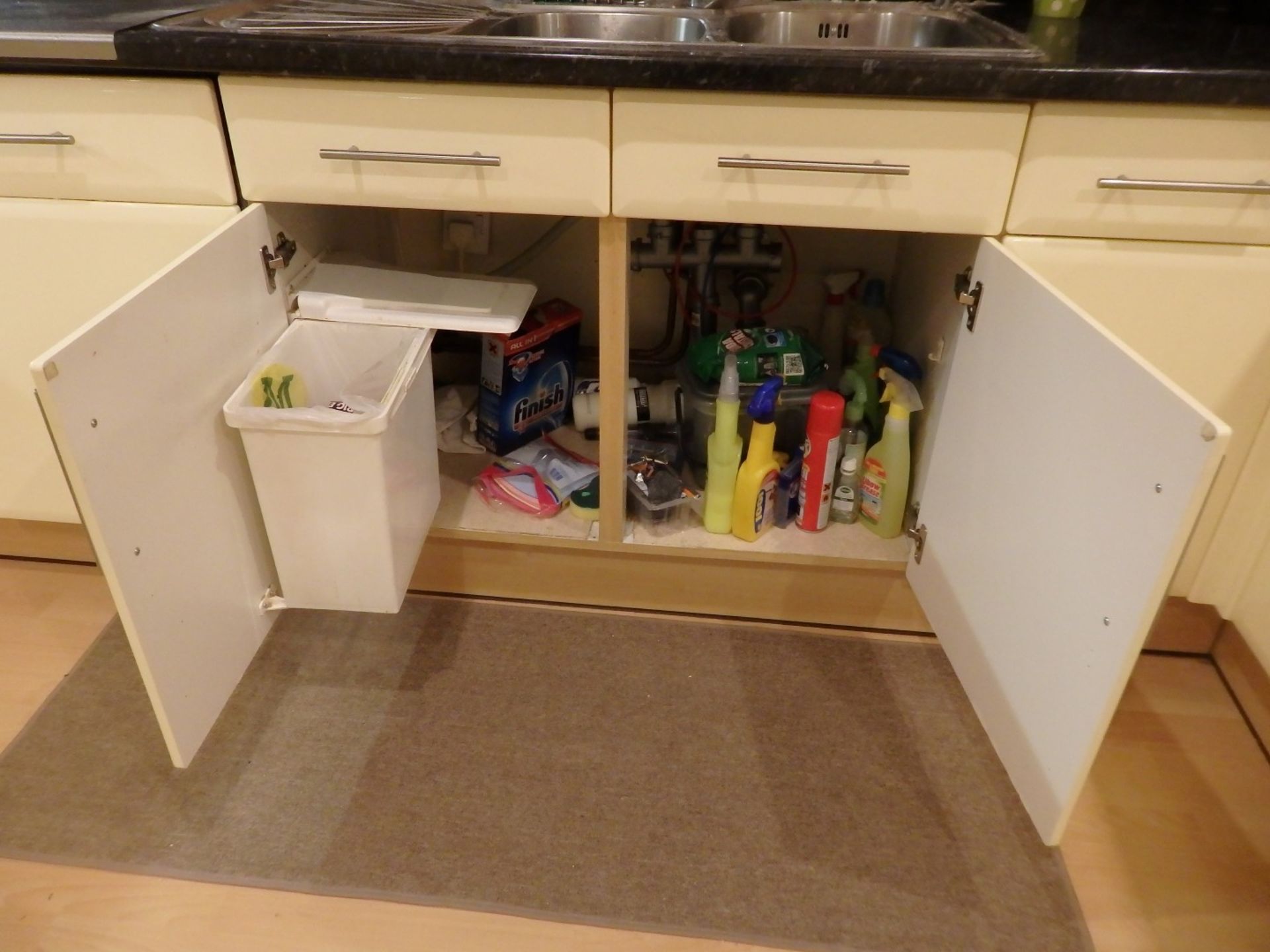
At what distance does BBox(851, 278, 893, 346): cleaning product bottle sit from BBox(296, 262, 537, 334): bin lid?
2.11 feet

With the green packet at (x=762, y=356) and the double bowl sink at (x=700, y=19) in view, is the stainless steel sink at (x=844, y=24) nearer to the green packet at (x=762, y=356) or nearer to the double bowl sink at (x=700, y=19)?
the double bowl sink at (x=700, y=19)

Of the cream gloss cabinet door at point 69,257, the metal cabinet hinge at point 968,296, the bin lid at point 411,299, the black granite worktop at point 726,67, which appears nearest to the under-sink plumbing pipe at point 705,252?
the bin lid at point 411,299

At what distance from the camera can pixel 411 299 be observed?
4.06ft

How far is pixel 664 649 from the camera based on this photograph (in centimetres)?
140

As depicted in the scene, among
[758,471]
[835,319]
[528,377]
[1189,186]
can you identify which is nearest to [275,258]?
[528,377]

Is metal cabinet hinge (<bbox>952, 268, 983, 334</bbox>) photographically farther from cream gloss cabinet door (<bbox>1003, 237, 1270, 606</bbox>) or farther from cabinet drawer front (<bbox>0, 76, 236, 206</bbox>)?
cabinet drawer front (<bbox>0, 76, 236, 206</bbox>)

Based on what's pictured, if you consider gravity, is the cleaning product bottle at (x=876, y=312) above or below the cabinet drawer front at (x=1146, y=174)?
below

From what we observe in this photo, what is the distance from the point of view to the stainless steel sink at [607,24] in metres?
1.34

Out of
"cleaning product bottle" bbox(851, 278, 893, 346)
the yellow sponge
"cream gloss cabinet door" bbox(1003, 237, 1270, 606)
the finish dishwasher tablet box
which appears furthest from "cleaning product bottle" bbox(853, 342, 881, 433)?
the yellow sponge

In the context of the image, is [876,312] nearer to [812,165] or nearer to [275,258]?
[812,165]

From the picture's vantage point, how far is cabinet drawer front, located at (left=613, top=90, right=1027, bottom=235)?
99cm

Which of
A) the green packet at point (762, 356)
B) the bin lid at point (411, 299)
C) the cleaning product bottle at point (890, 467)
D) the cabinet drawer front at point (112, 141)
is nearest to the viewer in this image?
the cabinet drawer front at point (112, 141)

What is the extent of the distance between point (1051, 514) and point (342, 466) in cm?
76

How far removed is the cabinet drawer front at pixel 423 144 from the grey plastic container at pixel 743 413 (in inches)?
18.1
